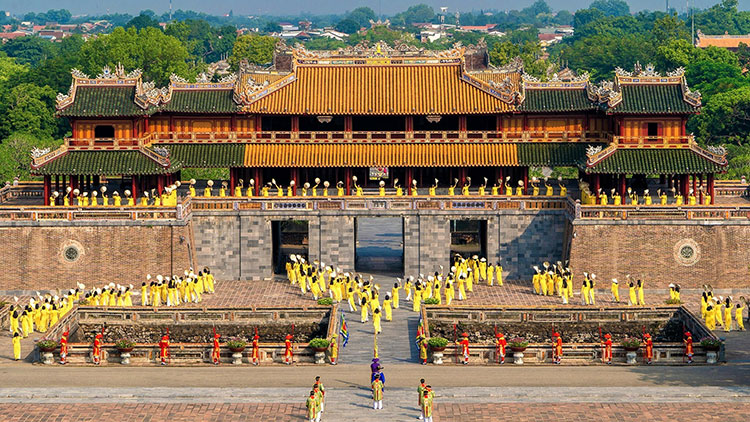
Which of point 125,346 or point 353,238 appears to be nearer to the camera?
point 125,346

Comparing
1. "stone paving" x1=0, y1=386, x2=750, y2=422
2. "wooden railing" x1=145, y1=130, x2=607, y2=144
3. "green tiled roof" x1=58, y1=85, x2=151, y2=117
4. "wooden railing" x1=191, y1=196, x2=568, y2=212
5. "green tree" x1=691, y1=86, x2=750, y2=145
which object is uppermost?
"green tree" x1=691, y1=86, x2=750, y2=145

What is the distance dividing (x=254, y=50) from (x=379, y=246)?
101 meters

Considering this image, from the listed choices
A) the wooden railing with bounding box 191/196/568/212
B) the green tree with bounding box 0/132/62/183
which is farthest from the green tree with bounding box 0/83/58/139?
the wooden railing with bounding box 191/196/568/212

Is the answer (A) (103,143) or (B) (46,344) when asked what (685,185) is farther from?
(B) (46,344)

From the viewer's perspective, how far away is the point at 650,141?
235ft

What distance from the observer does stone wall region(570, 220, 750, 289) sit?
68.5 m

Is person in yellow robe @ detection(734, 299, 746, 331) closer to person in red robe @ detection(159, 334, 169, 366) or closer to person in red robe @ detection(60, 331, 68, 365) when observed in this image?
person in red robe @ detection(159, 334, 169, 366)

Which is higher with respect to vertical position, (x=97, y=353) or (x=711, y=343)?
(x=711, y=343)

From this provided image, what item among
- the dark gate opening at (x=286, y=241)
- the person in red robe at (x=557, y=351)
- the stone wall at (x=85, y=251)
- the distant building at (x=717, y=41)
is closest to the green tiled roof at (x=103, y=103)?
the stone wall at (x=85, y=251)

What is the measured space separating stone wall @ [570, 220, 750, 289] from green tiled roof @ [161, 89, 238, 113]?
63.9 feet

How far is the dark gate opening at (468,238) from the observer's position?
248 feet

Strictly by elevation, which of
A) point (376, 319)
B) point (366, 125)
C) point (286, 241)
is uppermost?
point (366, 125)

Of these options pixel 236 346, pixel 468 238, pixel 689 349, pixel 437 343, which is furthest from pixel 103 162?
pixel 689 349

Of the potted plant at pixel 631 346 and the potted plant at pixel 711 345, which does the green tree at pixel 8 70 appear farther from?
the potted plant at pixel 711 345
